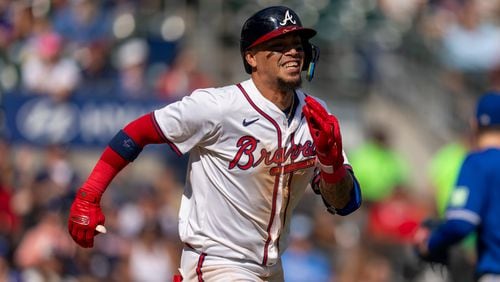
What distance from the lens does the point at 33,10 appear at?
600 inches

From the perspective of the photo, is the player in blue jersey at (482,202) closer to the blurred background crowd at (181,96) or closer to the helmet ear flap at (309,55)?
the helmet ear flap at (309,55)

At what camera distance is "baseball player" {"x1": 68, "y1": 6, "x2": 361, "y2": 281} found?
20.7 feet

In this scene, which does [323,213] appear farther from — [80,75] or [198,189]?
[198,189]

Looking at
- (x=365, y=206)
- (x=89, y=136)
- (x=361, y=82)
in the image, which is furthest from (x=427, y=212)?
(x=89, y=136)

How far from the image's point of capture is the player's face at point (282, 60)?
6.37m

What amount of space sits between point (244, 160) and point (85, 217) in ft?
2.96

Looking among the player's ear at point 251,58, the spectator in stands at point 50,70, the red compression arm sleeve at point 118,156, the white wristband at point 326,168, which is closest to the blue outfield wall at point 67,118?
the spectator in stands at point 50,70

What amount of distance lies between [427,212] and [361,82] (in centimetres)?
285

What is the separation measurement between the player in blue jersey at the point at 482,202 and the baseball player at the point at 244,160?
111cm

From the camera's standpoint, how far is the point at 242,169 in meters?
6.41

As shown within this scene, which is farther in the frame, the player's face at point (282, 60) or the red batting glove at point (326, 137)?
the player's face at point (282, 60)

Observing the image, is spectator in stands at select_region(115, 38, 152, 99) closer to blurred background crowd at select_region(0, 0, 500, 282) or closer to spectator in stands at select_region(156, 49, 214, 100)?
blurred background crowd at select_region(0, 0, 500, 282)

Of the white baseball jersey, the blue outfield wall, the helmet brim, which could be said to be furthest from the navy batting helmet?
the blue outfield wall

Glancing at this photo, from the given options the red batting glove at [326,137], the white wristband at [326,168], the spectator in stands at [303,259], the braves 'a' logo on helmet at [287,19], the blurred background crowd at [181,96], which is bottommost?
the spectator in stands at [303,259]
